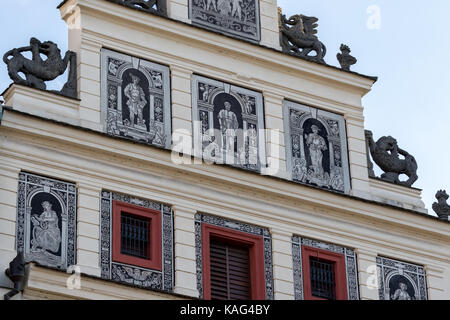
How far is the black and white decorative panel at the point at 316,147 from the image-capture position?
38.1m

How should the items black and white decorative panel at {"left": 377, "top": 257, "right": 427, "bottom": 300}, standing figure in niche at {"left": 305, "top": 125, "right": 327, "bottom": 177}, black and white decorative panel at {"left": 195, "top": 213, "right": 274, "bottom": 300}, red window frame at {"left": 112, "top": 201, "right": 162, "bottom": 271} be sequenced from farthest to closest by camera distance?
standing figure in niche at {"left": 305, "top": 125, "right": 327, "bottom": 177} < black and white decorative panel at {"left": 377, "top": 257, "right": 427, "bottom": 300} < black and white decorative panel at {"left": 195, "top": 213, "right": 274, "bottom": 300} < red window frame at {"left": 112, "top": 201, "right": 162, "bottom": 271}

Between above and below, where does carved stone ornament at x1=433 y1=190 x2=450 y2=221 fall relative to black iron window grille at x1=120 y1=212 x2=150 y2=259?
above

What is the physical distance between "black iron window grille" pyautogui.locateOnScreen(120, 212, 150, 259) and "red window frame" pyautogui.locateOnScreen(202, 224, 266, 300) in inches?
42.4

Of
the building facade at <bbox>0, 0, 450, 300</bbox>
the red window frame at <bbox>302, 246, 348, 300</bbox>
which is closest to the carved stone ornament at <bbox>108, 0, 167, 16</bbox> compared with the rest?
the building facade at <bbox>0, 0, 450, 300</bbox>

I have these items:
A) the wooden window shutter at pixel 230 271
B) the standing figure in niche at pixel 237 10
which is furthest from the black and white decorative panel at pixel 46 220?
the standing figure in niche at pixel 237 10

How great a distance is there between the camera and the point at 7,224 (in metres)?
34.6

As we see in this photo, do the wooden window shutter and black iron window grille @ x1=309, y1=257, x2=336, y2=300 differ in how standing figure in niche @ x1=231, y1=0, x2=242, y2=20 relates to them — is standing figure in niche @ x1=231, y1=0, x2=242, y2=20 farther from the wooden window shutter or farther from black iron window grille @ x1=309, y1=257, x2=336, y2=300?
black iron window grille @ x1=309, y1=257, x2=336, y2=300

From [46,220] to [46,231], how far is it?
0.22 metres

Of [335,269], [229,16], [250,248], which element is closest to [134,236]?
[250,248]

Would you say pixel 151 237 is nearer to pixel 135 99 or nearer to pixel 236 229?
pixel 236 229

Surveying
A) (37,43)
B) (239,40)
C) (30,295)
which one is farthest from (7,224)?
(239,40)

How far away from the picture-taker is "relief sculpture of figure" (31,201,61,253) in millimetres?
34719

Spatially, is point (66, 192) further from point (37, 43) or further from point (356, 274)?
point (356, 274)

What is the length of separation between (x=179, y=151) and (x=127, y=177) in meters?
1.18
